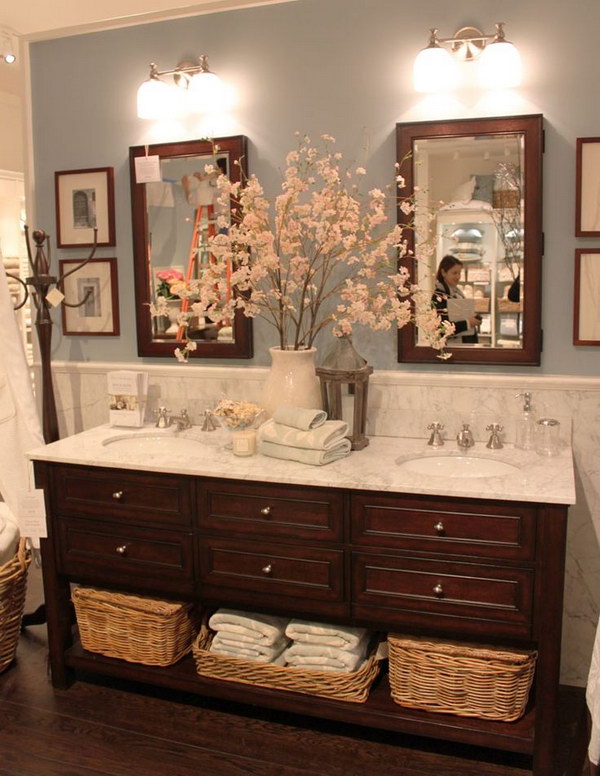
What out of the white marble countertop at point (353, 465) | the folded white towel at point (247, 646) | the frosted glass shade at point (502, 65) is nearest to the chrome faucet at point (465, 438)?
the white marble countertop at point (353, 465)

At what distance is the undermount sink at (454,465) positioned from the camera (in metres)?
2.48

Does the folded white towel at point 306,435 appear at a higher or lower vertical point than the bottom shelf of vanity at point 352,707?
higher

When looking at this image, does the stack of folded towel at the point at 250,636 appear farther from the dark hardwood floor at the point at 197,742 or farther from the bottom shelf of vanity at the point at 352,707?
the dark hardwood floor at the point at 197,742

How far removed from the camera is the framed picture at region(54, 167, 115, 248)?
10.2ft

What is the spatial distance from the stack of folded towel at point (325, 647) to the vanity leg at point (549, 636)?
527 millimetres

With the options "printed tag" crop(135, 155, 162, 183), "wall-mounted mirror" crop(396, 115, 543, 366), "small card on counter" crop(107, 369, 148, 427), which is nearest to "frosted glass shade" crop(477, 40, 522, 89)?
"wall-mounted mirror" crop(396, 115, 543, 366)

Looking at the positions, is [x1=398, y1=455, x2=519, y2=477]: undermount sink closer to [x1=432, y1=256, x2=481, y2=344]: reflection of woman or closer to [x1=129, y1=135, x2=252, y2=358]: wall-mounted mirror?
[x1=432, y1=256, x2=481, y2=344]: reflection of woman

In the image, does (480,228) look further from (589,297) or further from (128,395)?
(128,395)

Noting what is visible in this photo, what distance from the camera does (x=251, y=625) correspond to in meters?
2.47

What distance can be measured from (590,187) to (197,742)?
2103mm

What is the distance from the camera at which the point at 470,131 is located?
2.57m

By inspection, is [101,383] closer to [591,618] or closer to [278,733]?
[278,733]

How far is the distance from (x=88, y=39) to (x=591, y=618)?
110 inches

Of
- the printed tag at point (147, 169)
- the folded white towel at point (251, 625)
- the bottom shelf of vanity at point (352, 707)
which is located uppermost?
the printed tag at point (147, 169)
